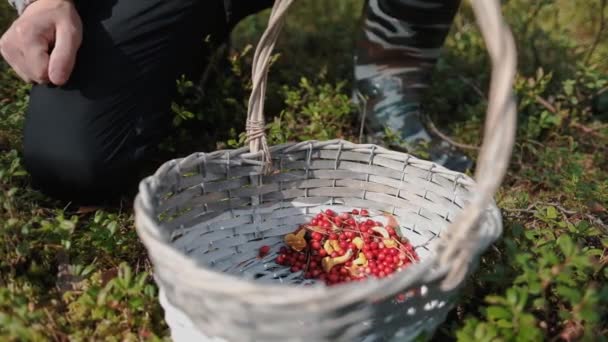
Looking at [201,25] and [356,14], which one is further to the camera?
[356,14]

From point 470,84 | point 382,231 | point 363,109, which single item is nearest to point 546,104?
point 470,84

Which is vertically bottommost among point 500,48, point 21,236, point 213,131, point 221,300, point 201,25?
point 213,131

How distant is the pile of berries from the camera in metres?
1.28

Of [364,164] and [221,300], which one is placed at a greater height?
[221,300]

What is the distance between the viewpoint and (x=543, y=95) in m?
2.09

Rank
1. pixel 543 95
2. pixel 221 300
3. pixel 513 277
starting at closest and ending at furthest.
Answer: pixel 221 300 → pixel 513 277 → pixel 543 95

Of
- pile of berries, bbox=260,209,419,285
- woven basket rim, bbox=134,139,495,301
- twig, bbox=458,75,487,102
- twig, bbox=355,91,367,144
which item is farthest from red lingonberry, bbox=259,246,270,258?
twig, bbox=458,75,487,102

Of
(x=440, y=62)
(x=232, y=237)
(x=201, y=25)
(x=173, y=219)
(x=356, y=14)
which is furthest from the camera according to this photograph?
(x=356, y=14)

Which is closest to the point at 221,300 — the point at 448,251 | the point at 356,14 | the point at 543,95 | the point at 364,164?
the point at 448,251

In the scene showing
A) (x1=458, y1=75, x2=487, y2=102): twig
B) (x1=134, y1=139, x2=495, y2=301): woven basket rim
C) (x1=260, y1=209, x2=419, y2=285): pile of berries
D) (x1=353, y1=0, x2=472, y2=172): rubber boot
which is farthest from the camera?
(x1=458, y1=75, x2=487, y2=102): twig

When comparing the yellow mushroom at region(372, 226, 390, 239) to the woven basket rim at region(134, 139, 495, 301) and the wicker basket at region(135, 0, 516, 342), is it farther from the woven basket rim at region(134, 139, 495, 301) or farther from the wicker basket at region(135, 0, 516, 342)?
the woven basket rim at region(134, 139, 495, 301)

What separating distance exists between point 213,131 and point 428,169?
0.79 m

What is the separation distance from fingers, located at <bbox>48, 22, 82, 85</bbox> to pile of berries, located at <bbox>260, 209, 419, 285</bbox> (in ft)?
2.08

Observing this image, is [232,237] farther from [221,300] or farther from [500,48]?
[500,48]
